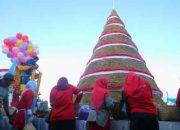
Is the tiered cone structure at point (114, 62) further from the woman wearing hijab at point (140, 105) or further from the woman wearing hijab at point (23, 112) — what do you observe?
the woman wearing hijab at point (140, 105)

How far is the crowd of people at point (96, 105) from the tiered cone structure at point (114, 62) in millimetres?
4669

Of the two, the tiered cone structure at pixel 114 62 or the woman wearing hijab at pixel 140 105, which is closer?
the woman wearing hijab at pixel 140 105

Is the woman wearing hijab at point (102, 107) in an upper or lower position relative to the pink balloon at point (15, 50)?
lower

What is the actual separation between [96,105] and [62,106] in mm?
813

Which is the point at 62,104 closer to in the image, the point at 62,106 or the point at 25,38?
the point at 62,106

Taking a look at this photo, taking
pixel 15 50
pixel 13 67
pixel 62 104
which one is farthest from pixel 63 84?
pixel 15 50

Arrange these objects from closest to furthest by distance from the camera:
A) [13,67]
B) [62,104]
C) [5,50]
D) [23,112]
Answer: [62,104] < [23,112] < [13,67] < [5,50]

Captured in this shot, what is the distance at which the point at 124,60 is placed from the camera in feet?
38.8

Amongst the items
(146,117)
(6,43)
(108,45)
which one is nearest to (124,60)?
(108,45)

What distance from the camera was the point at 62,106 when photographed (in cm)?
592

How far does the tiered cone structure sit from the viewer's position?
11.2m

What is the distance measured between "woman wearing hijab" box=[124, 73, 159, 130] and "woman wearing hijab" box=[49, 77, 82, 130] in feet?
4.74

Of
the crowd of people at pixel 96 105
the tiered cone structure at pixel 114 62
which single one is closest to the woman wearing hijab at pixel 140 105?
the crowd of people at pixel 96 105

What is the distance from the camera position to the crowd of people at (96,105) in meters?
4.81
